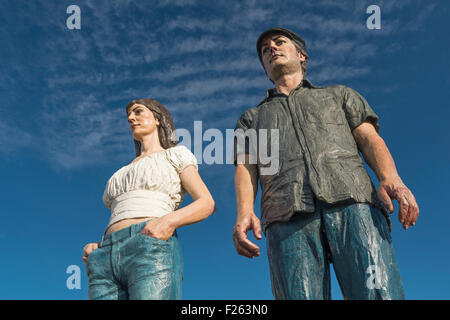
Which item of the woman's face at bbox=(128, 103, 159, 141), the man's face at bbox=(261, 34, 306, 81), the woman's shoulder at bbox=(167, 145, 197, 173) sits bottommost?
the woman's shoulder at bbox=(167, 145, 197, 173)

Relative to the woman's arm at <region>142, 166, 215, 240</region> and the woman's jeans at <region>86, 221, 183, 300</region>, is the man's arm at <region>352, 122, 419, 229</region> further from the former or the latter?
the woman's jeans at <region>86, 221, 183, 300</region>

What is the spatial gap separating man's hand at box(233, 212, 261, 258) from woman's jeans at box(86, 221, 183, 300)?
59 centimetres

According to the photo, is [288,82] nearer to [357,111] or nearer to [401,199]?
[357,111]

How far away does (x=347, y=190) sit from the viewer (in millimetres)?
4008

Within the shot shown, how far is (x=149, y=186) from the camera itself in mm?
4867

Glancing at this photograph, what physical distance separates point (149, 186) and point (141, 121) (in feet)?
3.75

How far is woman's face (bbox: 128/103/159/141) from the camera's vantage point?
18.7 feet

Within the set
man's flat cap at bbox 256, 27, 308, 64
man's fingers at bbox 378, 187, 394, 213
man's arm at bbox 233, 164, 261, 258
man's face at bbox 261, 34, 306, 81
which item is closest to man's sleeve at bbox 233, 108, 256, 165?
man's arm at bbox 233, 164, 261, 258

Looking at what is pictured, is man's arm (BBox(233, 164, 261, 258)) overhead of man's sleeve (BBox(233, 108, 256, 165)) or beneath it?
beneath

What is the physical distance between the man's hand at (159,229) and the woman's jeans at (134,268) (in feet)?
0.13

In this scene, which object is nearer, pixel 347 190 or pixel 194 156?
pixel 347 190
